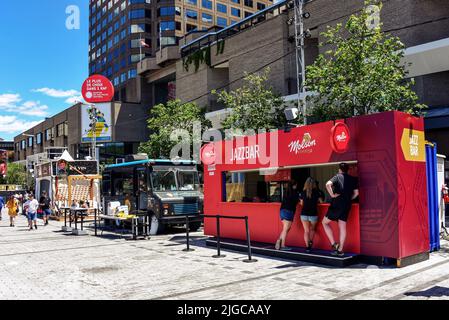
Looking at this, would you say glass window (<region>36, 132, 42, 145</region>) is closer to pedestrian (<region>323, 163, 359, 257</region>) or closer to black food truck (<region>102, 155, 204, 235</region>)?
black food truck (<region>102, 155, 204, 235</region>)

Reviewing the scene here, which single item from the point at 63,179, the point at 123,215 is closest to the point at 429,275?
the point at 123,215

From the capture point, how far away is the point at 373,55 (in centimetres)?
1639

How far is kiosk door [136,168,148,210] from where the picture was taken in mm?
16094

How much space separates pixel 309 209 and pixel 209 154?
185 inches

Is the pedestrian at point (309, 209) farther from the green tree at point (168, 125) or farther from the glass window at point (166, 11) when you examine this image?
the glass window at point (166, 11)

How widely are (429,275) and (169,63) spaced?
48.1 meters

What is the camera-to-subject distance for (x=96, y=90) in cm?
3962

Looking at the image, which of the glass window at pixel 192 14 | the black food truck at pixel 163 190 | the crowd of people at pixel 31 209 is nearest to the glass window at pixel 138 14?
the glass window at pixel 192 14

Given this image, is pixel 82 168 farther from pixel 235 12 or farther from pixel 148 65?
pixel 235 12

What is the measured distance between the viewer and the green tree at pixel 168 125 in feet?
102

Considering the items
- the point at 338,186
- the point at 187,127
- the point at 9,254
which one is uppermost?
the point at 187,127

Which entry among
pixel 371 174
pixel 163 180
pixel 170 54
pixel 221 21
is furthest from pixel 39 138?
pixel 371 174

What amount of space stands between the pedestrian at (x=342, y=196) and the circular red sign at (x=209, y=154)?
206 inches

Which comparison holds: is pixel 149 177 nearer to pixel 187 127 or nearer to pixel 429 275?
pixel 429 275
